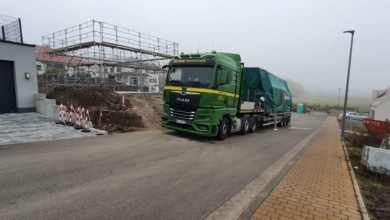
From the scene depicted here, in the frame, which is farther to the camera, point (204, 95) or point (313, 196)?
point (204, 95)

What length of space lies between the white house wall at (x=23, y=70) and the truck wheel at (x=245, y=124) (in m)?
11.6

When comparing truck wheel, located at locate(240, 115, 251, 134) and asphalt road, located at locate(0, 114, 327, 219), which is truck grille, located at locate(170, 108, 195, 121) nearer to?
asphalt road, located at locate(0, 114, 327, 219)

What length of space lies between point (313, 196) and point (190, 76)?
7023 millimetres

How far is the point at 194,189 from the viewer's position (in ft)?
16.8

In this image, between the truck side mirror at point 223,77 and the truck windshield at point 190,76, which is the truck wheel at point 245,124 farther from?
the truck windshield at point 190,76

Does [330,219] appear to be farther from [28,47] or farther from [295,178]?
[28,47]

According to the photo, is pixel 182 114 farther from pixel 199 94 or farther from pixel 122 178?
pixel 122 178

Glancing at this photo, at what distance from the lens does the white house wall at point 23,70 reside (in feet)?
42.4

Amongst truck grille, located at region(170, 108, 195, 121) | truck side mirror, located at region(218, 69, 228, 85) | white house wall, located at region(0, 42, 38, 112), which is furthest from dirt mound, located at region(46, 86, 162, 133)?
truck side mirror, located at region(218, 69, 228, 85)

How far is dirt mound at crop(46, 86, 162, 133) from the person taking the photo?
42.1 ft

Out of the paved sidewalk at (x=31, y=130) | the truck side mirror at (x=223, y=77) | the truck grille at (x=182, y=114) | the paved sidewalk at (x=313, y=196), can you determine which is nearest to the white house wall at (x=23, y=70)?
the paved sidewalk at (x=31, y=130)

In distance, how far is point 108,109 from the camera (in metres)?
14.3

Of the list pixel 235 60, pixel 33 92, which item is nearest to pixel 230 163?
pixel 235 60

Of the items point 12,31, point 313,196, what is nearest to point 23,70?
point 12,31
